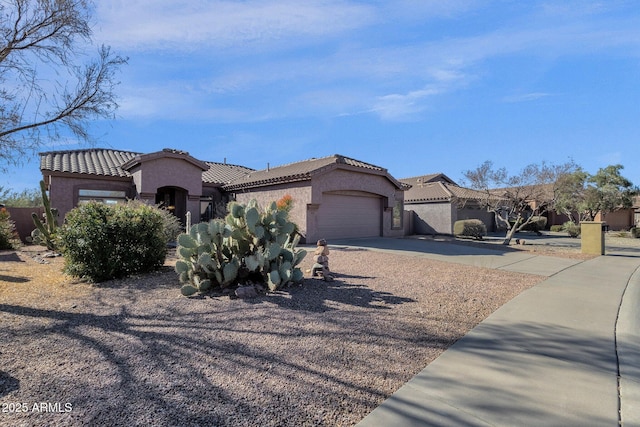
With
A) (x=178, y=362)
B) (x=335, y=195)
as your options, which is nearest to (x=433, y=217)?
(x=335, y=195)

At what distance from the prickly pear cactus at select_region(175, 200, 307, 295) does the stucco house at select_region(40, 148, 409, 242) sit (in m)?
8.76

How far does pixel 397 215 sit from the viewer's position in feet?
72.2

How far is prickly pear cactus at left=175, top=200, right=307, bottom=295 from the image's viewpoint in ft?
21.9

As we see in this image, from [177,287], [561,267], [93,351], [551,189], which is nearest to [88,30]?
[177,287]

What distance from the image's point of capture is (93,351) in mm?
4070

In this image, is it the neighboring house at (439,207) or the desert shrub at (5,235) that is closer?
the desert shrub at (5,235)

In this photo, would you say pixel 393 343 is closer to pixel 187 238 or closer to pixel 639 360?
pixel 639 360

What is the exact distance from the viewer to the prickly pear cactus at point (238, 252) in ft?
21.9

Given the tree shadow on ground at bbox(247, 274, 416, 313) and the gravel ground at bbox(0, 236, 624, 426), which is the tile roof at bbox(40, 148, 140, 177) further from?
the tree shadow on ground at bbox(247, 274, 416, 313)

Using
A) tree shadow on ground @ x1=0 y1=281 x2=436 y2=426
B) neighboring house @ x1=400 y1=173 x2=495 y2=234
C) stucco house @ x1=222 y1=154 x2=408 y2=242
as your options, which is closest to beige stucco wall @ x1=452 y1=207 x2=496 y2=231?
neighboring house @ x1=400 y1=173 x2=495 y2=234

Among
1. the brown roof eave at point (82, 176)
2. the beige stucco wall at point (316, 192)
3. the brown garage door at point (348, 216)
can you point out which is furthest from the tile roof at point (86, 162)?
the brown garage door at point (348, 216)

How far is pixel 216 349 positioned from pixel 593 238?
1773 cm

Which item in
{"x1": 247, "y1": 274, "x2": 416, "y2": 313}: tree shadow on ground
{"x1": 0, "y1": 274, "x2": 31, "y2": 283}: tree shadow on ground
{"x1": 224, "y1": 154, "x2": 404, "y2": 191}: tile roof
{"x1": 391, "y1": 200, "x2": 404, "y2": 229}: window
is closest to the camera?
{"x1": 247, "y1": 274, "x2": 416, "y2": 313}: tree shadow on ground

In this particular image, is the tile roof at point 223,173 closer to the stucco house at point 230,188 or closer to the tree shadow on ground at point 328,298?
the stucco house at point 230,188
